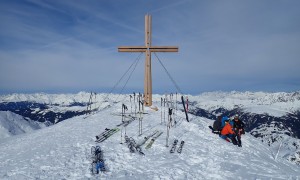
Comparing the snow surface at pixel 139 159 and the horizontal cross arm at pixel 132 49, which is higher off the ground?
the horizontal cross arm at pixel 132 49

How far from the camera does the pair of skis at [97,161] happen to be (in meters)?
18.1

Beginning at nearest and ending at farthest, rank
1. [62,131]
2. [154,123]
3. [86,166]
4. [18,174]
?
[18,174]
[86,166]
[62,131]
[154,123]

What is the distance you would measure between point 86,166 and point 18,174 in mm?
3950

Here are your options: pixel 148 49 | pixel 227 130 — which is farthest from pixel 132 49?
pixel 227 130

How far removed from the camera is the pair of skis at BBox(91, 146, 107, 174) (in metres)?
18.1

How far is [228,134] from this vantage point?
90.8ft

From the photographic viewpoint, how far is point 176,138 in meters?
26.4

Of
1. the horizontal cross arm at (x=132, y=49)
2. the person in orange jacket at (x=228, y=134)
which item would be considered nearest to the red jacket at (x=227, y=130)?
the person in orange jacket at (x=228, y=134)

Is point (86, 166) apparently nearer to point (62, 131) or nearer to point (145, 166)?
point (145, 166)

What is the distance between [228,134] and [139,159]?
1079cm

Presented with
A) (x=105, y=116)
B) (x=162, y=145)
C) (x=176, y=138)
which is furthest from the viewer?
(x=105, y=116)

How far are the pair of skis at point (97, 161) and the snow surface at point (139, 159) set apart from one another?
351 mm

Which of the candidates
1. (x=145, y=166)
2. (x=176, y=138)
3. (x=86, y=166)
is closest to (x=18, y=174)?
(x=86, y=166)

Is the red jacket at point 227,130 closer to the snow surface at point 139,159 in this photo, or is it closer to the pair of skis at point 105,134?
the snow surface at point 139,159
